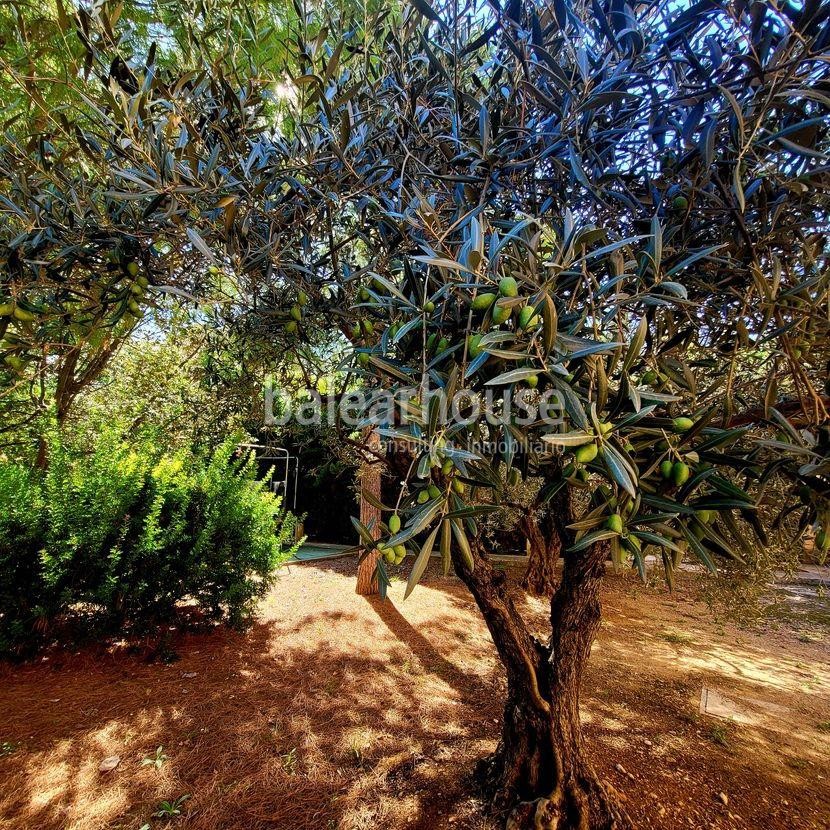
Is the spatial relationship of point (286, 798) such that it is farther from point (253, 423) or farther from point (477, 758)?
point (253, 423)

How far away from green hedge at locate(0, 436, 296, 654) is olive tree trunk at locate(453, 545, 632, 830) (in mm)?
2812

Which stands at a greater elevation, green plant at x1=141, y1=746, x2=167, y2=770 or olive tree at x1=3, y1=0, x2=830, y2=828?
olive tree at x1=3, y1=0, x2=830, y2=828

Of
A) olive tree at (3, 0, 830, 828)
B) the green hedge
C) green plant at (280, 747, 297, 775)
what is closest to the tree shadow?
green plant at (280, 747, 297, 775)

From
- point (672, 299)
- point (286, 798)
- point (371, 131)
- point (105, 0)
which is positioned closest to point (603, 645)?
point (286, 798)

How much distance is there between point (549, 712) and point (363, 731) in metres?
1.37

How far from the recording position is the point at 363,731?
113 inches

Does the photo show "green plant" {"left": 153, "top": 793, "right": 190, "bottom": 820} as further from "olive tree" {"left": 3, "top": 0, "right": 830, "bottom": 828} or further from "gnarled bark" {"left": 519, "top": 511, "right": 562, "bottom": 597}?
"gnarled bark" {"left": 519, "top": 511, "right": 562, "bottom": 597}

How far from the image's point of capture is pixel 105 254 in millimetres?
1858

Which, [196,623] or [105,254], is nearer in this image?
[105,254]

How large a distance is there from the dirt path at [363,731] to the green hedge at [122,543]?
37cm

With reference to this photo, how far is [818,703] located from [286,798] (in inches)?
167

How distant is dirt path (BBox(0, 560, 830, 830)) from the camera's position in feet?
7.14

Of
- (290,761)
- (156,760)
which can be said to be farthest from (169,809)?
(290,761)

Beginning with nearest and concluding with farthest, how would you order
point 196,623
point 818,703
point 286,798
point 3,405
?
point 286,798 < point 818,703 < point 196,623 < point 3,405
